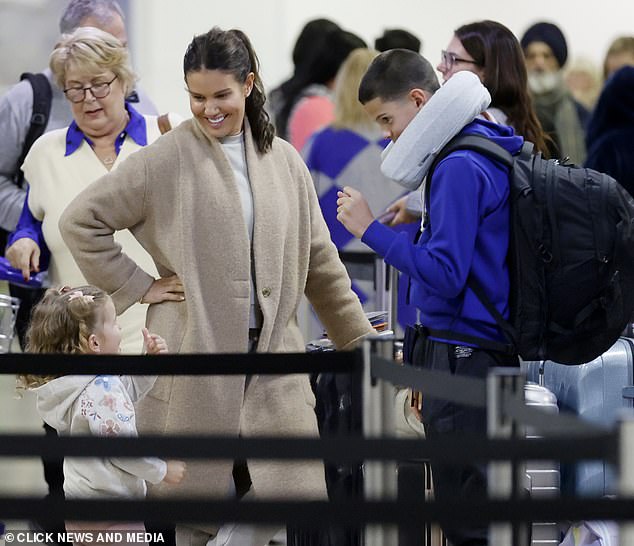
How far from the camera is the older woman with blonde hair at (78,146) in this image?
4625 millimetres

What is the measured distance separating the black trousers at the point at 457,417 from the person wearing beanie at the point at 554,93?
12.0ft

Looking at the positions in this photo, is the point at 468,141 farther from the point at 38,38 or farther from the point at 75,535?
the point at 38,38

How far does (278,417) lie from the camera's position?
390 cm

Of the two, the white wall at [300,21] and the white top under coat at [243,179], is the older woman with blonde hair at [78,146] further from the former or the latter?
the white wall at [300,21]

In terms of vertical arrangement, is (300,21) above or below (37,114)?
above

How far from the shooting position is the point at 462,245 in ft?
11.5

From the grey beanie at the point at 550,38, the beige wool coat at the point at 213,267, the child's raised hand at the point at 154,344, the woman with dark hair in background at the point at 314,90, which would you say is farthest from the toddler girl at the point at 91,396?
the grey beanie at the point at 550,38

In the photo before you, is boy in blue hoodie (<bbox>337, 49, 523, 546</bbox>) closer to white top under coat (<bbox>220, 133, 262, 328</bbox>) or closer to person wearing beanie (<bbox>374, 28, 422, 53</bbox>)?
white top under coat (<bbox>220, 133, 262, 328</bbox>)

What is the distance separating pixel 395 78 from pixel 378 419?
0.89 meters

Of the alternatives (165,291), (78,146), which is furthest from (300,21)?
(165,291)

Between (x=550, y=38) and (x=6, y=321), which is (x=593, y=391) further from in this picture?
(x=550, y=38)

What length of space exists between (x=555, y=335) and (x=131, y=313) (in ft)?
4.59

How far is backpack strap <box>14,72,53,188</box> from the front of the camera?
206 inches

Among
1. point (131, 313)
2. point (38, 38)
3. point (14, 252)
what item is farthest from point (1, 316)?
point (38, 38)
